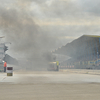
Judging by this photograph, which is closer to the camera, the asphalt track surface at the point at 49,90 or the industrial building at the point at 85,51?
the asphalt track surface at the point at 49,90

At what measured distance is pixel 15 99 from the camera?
8.32 m

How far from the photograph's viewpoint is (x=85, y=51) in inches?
3976

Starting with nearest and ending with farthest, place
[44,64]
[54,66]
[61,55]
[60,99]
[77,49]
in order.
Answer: [60,99] < [54,66] < [44,64] < [77,49] < [61,55]

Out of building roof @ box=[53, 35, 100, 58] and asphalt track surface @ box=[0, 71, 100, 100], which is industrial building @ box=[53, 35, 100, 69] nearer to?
building roof @ box=[53, 35, 100, 58]

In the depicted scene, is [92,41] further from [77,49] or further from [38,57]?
[38,57]

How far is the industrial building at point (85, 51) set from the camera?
8660 centimetres

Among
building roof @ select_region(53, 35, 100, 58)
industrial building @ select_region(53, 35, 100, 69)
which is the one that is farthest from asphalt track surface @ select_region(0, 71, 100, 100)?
building roof @ select_region(53, 35, 100, 58)

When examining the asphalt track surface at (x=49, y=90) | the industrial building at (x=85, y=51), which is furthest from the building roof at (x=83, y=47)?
the asphalt track surface at (x=49, y=90)

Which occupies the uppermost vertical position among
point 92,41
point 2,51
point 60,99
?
point 92,41

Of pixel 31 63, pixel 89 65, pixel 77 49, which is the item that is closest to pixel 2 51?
pixel 31 63

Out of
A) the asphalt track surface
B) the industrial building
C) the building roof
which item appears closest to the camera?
the asphalt track surface

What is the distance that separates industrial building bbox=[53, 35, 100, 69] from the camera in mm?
86600

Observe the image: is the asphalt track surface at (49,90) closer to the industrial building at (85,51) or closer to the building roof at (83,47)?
the industrial building at (85,51)

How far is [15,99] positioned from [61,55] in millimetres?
130347
